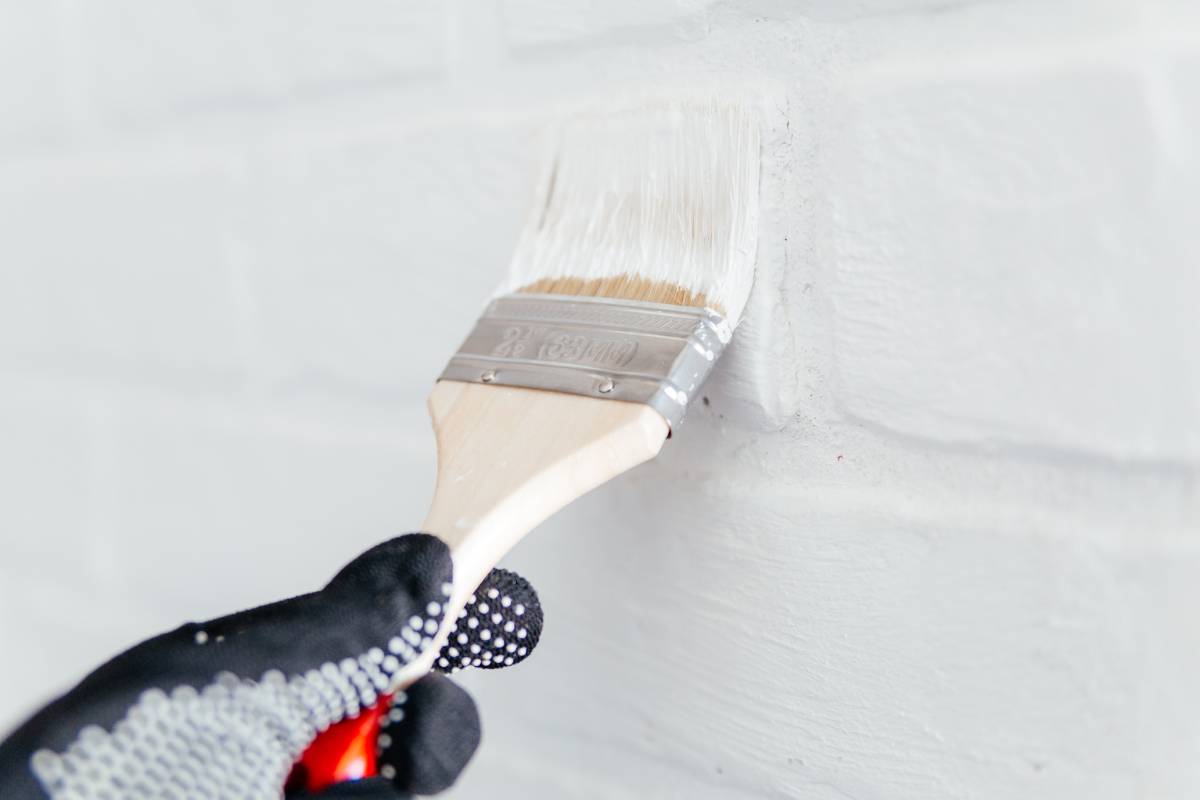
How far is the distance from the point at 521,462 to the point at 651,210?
0.38ft

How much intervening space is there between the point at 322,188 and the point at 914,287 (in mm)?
310

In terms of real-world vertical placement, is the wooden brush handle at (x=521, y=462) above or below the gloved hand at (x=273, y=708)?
above

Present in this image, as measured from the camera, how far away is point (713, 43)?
1.41 feet

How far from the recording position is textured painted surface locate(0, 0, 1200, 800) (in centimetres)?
35

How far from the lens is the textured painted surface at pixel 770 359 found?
1.16 feet

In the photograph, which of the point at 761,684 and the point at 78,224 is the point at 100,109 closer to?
the point at 78,224

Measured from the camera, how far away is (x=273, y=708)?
32 cm

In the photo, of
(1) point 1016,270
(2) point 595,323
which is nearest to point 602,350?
(2) point 595,323

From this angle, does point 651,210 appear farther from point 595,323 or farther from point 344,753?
point 344,753

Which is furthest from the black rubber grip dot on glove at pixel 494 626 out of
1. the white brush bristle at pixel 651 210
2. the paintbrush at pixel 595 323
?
the white brush bristle at pixel 651 210

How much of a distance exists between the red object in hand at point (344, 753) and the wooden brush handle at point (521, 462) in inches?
1.8

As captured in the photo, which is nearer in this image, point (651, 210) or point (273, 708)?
point (273, 708)

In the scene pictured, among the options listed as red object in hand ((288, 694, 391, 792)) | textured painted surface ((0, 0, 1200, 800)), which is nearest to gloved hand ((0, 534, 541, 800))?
red object in hand ((288, 694, 391, 792))

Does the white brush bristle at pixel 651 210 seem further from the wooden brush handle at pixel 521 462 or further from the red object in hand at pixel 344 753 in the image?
the red object in hand at pixel 344 753
